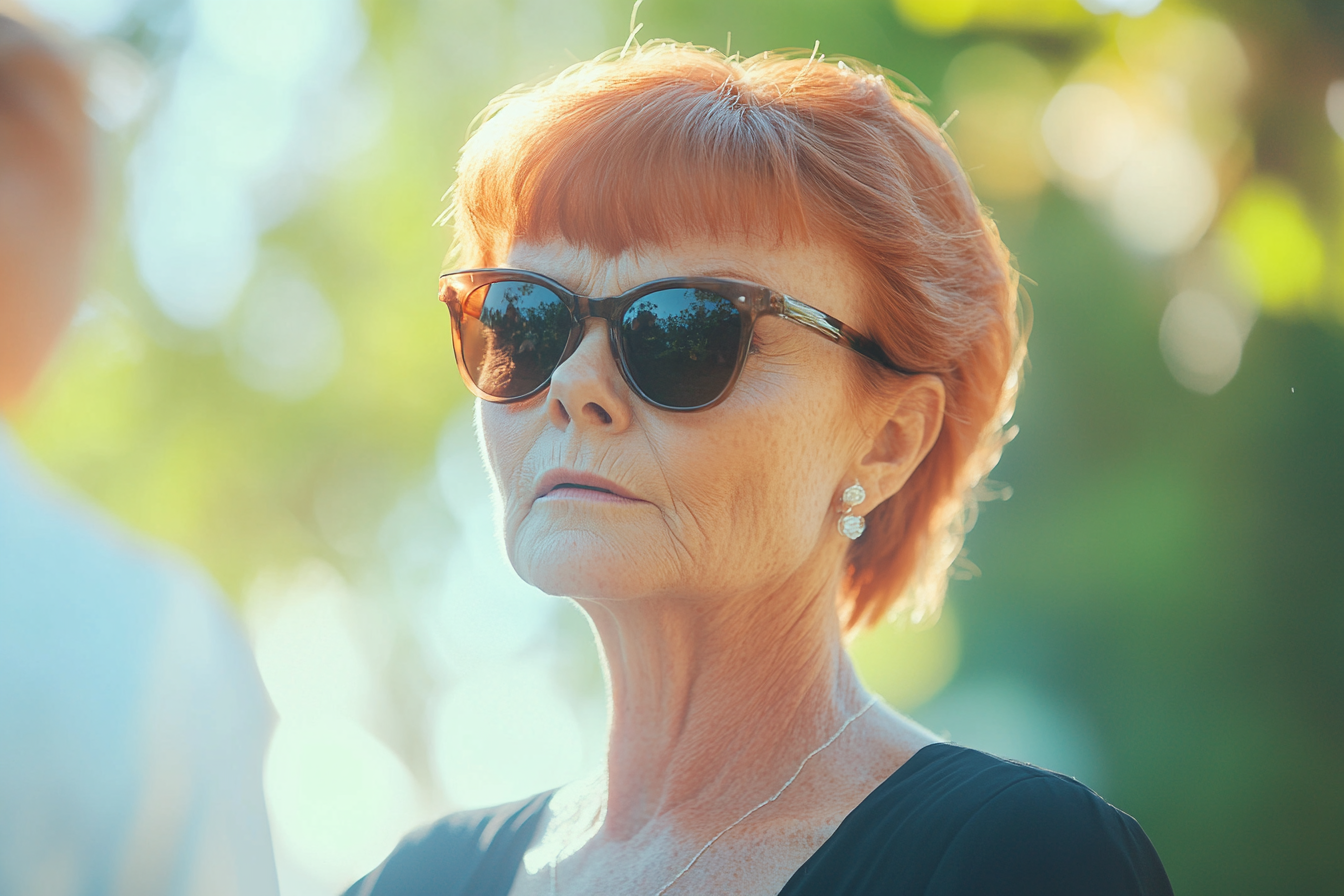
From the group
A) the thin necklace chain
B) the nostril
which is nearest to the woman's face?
the nostril

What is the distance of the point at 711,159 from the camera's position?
1.67m

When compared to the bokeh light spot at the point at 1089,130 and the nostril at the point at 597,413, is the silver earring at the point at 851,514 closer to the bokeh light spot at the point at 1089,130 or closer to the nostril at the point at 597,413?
the nostril at the point at 597,413

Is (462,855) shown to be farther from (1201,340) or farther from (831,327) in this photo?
(1201,340)

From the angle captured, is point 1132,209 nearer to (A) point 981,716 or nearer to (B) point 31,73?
(A) point 981,716

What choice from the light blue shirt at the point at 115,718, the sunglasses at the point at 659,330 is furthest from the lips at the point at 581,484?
the light blue shirt at the point at 115,718

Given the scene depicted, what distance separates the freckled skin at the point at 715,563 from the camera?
1.66 meters

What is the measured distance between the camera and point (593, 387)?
1.64 m

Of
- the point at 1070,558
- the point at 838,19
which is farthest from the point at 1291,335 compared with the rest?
the point at 838,19

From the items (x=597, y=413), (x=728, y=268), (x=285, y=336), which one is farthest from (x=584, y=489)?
(x=285, y=336)

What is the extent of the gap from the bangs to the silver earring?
0.48 m

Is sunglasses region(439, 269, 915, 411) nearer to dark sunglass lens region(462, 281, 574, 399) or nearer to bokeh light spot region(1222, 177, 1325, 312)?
dark sunglass lens region(462, 281, 574, 399)

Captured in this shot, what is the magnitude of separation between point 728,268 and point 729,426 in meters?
0.26

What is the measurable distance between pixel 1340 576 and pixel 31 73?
13.3 feet

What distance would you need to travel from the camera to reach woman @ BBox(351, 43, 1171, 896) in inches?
64.2
